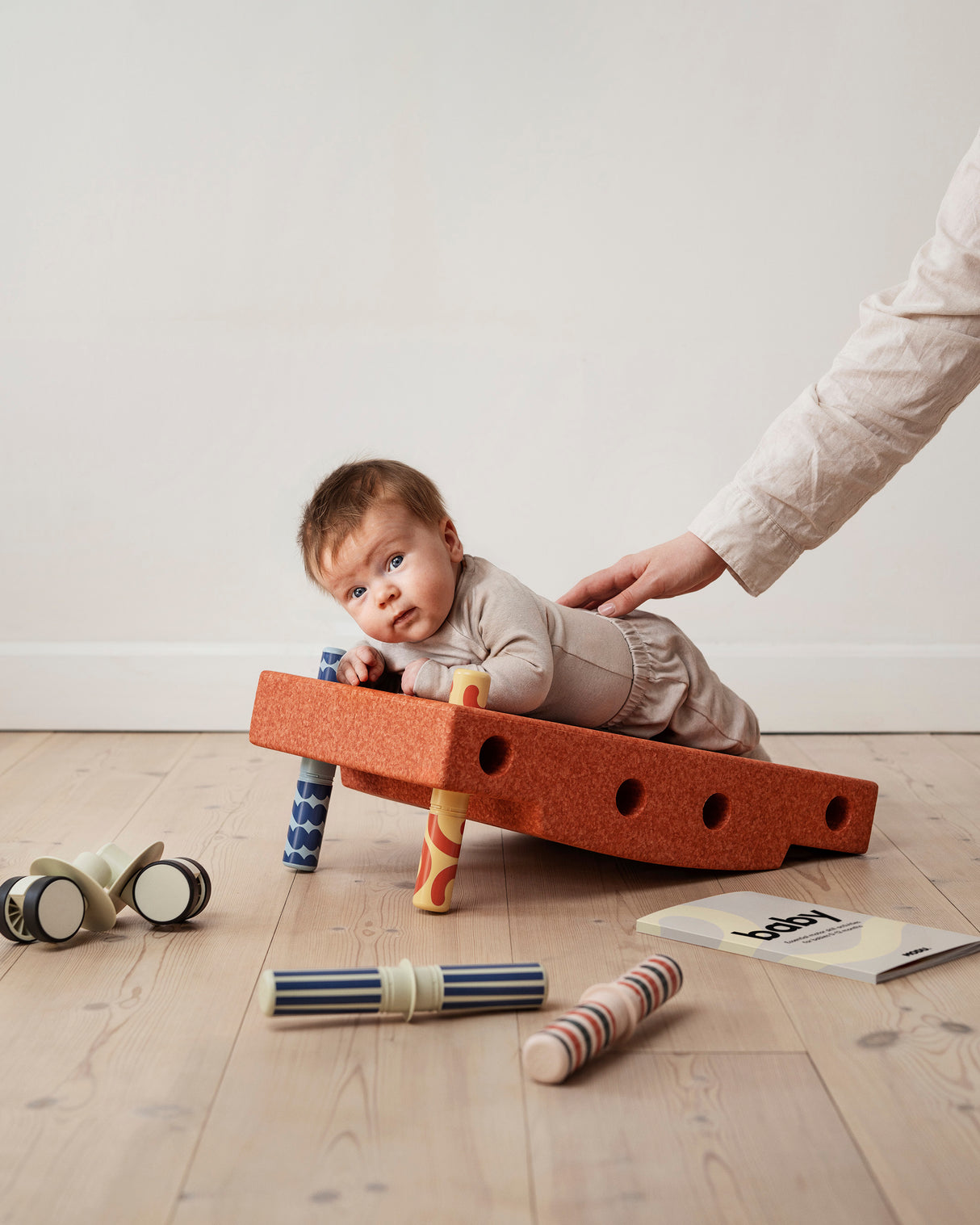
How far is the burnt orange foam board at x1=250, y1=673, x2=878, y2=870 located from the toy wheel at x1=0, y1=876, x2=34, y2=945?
0.32 meters

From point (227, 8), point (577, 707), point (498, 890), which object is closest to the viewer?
point (498, 890)

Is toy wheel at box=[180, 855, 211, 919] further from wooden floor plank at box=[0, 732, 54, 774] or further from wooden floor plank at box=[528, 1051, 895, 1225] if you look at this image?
wooden floor plank at box=[0, 732, 54, 774]

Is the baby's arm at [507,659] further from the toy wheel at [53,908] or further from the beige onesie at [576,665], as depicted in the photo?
the toy wheel at [53,908]

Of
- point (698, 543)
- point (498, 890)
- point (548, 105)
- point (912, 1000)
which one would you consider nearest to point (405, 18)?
point (548, 105)

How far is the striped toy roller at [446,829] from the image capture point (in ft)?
3.47

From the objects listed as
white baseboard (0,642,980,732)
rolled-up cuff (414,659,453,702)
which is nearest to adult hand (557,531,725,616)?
rolled-up cuff (414,659,453,702)

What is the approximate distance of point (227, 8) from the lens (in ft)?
6.58

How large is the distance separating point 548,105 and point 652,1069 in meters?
1.83

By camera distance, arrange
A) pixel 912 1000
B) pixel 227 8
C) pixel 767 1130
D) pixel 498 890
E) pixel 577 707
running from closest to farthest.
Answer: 1. pixel 767 1130
2. pixel 912 1000
3. pixel 498 890
4. pixel 577 707
5. pixel 227 8

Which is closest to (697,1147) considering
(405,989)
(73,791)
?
(405,989)

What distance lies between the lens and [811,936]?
99cm

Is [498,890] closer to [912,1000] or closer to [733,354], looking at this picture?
[912,1000]

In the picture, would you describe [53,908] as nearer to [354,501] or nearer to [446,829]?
[446,829]

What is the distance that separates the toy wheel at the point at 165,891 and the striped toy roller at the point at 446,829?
22 centimetres
